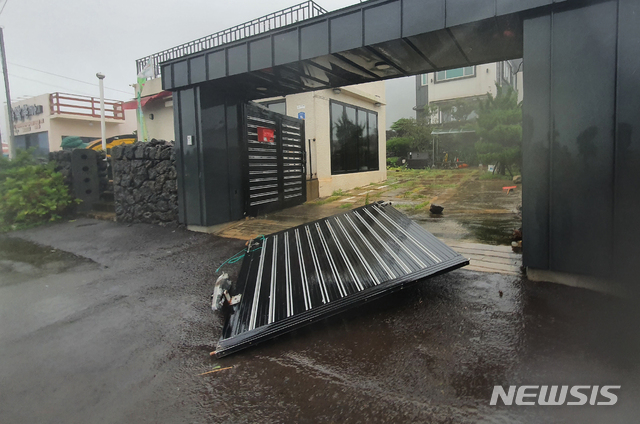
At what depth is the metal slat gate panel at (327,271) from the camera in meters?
2.92

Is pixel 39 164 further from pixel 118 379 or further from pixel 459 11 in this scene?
pixel 459 11

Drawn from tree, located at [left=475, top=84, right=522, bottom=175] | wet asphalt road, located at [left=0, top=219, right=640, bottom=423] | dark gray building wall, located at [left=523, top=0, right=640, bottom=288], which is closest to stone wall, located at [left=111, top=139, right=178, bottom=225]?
wet asphalt road, located at [left=0, top=219, right=640, bottom=423]

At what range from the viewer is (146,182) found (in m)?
8.47

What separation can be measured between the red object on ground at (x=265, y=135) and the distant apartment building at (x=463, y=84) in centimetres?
2239

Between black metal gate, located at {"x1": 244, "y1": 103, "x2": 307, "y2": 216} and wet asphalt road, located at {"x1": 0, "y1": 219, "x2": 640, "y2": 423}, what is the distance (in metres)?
4.58

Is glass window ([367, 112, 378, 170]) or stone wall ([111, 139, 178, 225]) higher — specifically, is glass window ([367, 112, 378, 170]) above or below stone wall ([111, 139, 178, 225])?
above

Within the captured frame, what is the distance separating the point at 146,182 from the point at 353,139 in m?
8.13

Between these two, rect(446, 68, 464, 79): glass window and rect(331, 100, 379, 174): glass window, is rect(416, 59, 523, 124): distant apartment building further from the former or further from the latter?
rect(331, 100, 379, 174): glass window

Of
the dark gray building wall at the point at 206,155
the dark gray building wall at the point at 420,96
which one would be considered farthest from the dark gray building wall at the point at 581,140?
the dark gray building wall at the point at 420,96

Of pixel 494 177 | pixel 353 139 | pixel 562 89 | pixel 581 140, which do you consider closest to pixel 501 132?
pixel 494 177

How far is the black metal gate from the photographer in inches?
337

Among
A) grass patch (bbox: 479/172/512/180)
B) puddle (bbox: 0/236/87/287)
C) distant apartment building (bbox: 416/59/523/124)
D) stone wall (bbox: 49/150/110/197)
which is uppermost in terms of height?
distant apartment building (bbox: 416/59/523/124)

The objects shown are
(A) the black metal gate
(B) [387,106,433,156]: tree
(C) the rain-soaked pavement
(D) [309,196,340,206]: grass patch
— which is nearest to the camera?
(C) the rain-soaked pavement

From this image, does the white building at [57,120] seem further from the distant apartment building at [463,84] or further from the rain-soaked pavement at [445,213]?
the distant apartment building at [463,84]
